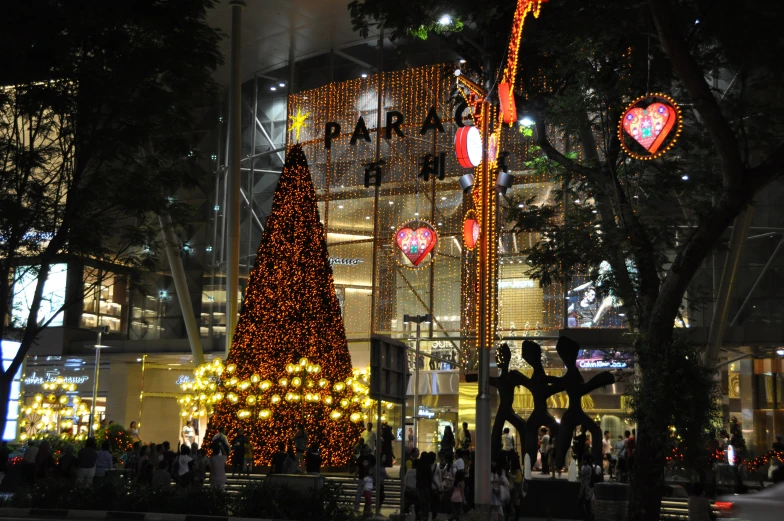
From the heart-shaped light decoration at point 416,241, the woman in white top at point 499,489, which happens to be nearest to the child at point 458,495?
the woman in white top at point 499,489

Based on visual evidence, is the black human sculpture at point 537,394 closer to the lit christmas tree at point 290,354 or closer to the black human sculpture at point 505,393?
the black human sculpture at point 505,393

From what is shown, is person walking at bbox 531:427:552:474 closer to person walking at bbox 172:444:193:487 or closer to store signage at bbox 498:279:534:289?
store signage at bbox 498:279:534:289

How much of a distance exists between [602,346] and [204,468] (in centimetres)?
1350

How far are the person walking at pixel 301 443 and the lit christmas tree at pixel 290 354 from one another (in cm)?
21

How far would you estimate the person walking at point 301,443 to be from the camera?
20.4m

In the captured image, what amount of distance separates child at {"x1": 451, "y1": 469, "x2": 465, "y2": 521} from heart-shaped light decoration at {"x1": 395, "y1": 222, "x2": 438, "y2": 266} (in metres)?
13.1

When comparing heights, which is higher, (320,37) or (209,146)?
(320,37)

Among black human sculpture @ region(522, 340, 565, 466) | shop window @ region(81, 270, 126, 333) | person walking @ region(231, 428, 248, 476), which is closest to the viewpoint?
black human sculpture @ region(522, 340, 565, 466)

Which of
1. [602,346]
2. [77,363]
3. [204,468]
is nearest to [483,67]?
[204,468]

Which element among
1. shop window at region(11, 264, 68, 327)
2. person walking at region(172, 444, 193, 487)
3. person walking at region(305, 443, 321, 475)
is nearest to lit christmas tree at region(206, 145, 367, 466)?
person walking at region(172, 444, 193, 487)

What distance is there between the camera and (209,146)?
39875 mm

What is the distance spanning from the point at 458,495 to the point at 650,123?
6.81m

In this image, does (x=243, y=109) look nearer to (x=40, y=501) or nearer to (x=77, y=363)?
(x=77, y=363)

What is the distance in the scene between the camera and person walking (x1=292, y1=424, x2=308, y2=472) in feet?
67.0
